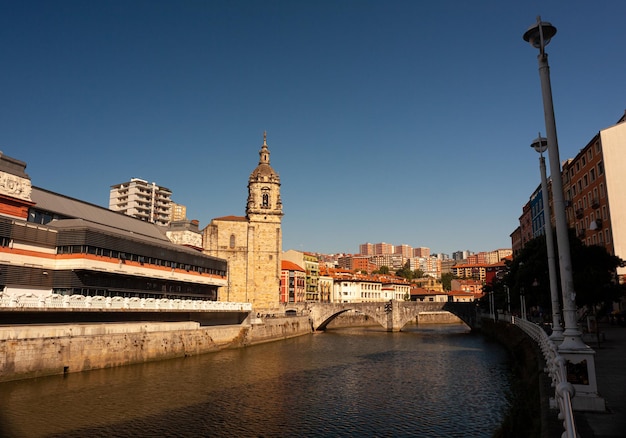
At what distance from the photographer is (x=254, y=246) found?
8794 cm

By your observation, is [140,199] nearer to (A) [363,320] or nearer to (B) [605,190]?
(A) [363,320]

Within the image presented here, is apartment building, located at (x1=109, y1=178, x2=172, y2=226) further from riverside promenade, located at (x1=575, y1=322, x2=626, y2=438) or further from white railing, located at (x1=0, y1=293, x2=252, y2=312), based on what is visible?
riverside promenade, located at (x1=575, y1=322, x2=626, y2=438)

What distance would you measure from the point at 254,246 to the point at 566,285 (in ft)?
255

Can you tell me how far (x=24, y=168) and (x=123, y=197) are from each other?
422 ft

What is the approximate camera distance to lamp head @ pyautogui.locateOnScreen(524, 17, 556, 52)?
13289mm

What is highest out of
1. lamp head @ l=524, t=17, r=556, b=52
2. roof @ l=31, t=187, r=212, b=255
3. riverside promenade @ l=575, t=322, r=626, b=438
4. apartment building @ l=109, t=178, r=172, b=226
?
apartment building @ l=109, t=178, r=172, b=226

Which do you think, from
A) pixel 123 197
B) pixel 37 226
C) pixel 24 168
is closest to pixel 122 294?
pixel 37 226

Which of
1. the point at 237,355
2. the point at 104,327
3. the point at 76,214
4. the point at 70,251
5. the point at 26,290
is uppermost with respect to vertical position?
the point at 76,214

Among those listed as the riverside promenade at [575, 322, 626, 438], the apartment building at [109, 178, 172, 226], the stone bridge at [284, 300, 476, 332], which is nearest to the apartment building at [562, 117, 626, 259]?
the riverside promenade at [575, 322, 626, 438]

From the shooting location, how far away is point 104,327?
37.1 m

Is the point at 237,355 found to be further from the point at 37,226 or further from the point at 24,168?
the point at 24,168

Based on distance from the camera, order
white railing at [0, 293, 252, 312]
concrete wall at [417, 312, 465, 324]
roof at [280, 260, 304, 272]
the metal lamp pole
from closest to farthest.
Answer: the metal lamp pole → white railing at [0, 293, 252, 312] → roof at [280, 260, 304, 272] → concrete wall at [417, 312, 465, 324]

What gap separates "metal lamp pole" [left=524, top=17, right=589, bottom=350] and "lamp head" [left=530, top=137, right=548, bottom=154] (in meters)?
8.14

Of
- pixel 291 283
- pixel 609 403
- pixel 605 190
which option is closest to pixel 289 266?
pixel 291 283
